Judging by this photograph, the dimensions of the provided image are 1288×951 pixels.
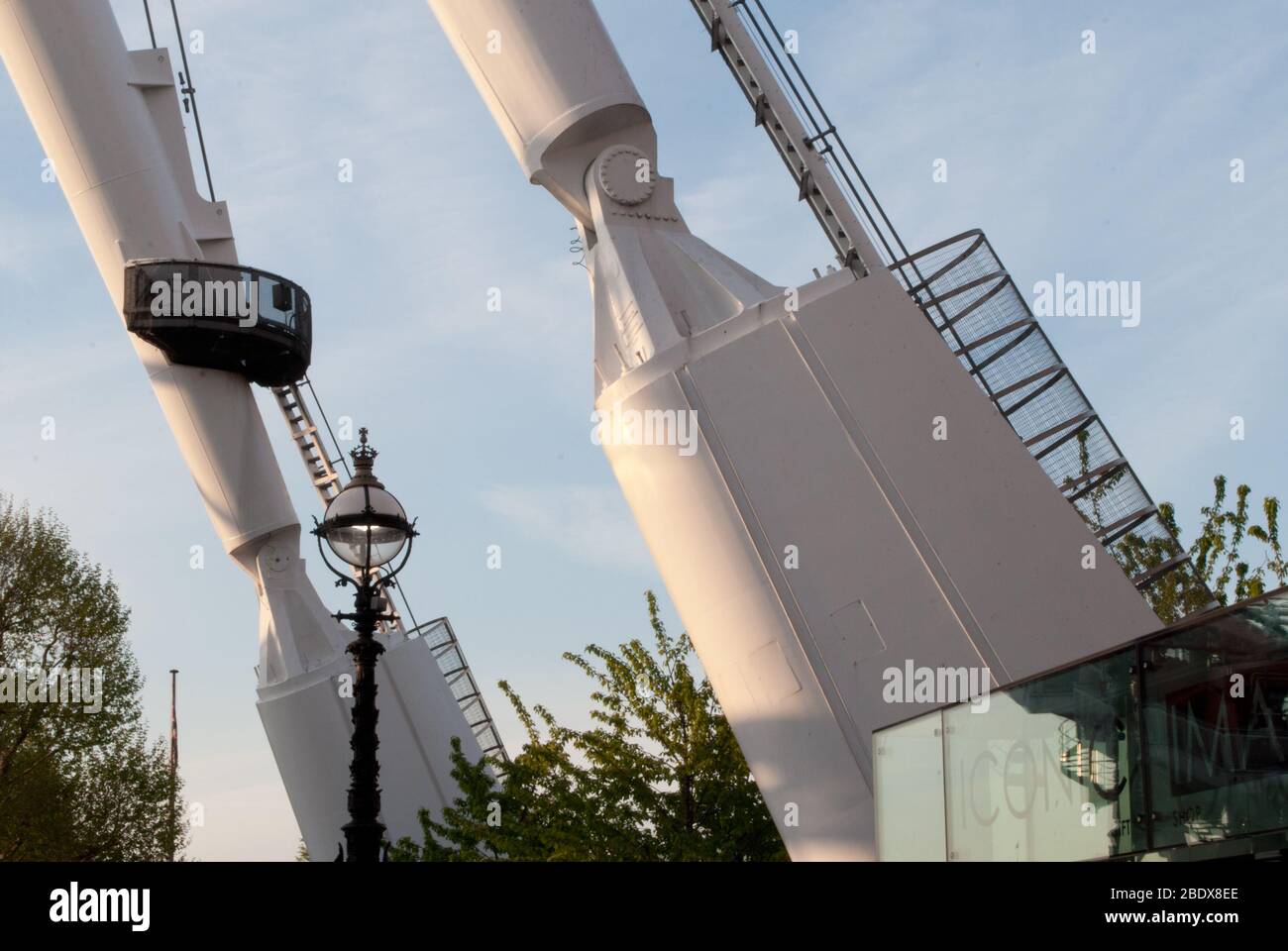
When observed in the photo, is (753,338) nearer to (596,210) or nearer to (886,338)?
(886,338)

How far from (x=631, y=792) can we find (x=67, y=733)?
1794cm

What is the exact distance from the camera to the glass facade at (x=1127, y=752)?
8.18 m

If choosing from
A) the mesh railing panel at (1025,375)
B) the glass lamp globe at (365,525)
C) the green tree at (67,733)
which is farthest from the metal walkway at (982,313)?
the green tree at (67,733)

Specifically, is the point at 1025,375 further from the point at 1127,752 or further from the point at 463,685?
the point at 463,685

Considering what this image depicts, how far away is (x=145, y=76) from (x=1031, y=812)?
22.8m

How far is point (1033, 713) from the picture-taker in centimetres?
996

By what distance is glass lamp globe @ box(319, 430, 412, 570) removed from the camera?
1033 cm

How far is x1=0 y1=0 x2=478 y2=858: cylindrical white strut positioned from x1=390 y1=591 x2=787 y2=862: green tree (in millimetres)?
5701

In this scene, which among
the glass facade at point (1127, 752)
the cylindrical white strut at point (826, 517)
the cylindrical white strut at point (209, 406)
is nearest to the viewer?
the glass facade at point (1127, 752)

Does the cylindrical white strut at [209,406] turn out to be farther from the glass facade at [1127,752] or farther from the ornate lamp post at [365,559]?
the glass facade at [1127,752]

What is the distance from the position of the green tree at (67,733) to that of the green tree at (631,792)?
42.9ft

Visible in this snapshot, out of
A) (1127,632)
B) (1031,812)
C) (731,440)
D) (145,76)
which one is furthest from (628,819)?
(145,76)

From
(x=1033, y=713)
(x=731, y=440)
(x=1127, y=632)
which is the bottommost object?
(x=1033, y=713)
